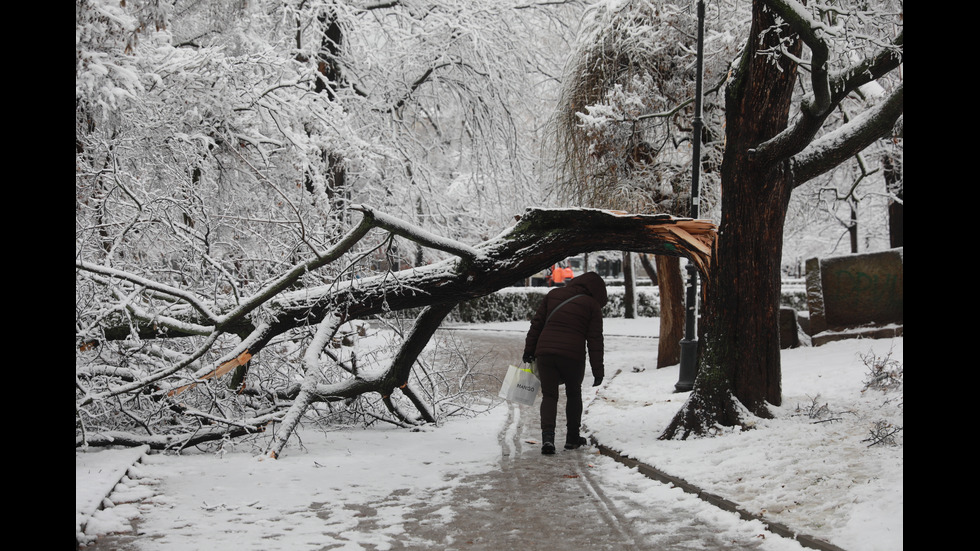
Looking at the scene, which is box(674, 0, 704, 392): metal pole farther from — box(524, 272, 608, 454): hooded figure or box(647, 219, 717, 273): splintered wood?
box(524, 272, 608, 454): hooded figure

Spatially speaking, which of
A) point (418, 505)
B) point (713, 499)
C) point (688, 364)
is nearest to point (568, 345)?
point (713, 499)

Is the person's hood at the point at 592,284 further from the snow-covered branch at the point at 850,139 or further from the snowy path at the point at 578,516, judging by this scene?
the snow-covered branch at the point at 850,139

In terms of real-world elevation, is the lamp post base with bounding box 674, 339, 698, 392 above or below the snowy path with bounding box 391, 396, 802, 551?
above

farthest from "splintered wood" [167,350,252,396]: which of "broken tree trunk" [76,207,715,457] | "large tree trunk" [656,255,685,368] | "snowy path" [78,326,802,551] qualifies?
"large tree trunk" [656,255,685,368]

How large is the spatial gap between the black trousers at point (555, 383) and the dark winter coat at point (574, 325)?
8 centimetres

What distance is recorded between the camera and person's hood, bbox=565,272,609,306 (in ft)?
26.7

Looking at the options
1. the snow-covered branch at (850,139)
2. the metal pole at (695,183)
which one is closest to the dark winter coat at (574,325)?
the snow-covered branch at (850,139)

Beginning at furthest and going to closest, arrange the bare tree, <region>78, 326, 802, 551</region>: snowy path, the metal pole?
1. the metal pole
2. the bare tree
3. <region>78, 326, 802, 551</region>: snowy path

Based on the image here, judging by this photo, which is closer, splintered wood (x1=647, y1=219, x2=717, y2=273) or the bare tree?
the bare tree

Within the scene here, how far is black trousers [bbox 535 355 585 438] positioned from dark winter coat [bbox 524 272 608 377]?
76 mm

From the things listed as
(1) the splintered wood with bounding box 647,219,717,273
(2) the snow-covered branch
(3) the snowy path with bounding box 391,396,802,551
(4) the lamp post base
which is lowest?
(3) the snowy path with bounding box 391,396,802,551

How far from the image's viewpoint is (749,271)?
768 cm

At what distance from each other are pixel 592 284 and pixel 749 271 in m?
→ 1.50
